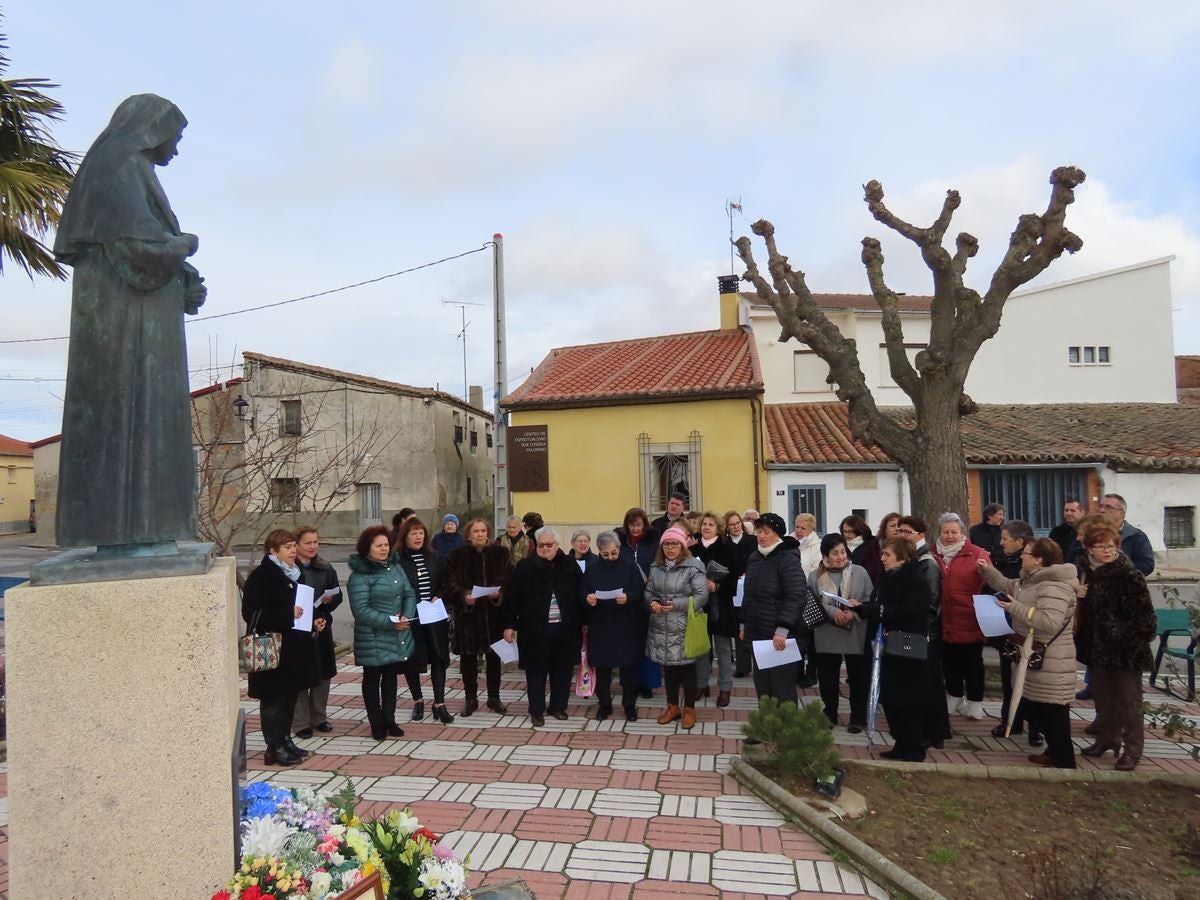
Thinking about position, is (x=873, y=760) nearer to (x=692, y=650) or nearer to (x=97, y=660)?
(x=692, y=650)

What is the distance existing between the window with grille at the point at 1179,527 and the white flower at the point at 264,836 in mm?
18782

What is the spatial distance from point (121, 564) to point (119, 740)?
0.59m

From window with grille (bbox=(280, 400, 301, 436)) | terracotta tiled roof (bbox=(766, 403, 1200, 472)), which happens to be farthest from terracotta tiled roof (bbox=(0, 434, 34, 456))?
terracotta tiled roof (bbox=(766, 403, 1200, 472))

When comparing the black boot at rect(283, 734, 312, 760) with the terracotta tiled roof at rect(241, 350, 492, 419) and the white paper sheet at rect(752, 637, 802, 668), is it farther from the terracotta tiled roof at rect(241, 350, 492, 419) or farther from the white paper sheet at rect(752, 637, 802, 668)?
the terracotta tiled roof at rect(241, 350, 492, 419)

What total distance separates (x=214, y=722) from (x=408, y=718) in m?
4.28

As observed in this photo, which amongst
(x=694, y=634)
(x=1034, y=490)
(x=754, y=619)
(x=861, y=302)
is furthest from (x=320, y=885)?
(x=861, y=302)

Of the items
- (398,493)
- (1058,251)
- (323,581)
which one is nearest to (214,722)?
(323,581)

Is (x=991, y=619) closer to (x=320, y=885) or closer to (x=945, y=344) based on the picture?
(x=945, y=344)

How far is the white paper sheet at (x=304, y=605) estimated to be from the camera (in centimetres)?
579

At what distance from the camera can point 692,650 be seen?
21.2 ft

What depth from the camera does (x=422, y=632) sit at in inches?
263

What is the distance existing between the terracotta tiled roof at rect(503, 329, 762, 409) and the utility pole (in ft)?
3.87

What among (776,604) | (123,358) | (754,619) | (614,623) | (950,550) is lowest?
(614,623)

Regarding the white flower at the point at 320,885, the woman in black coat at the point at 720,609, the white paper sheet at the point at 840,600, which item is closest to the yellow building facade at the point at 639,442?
the woman in black coat at the point at 720,609
